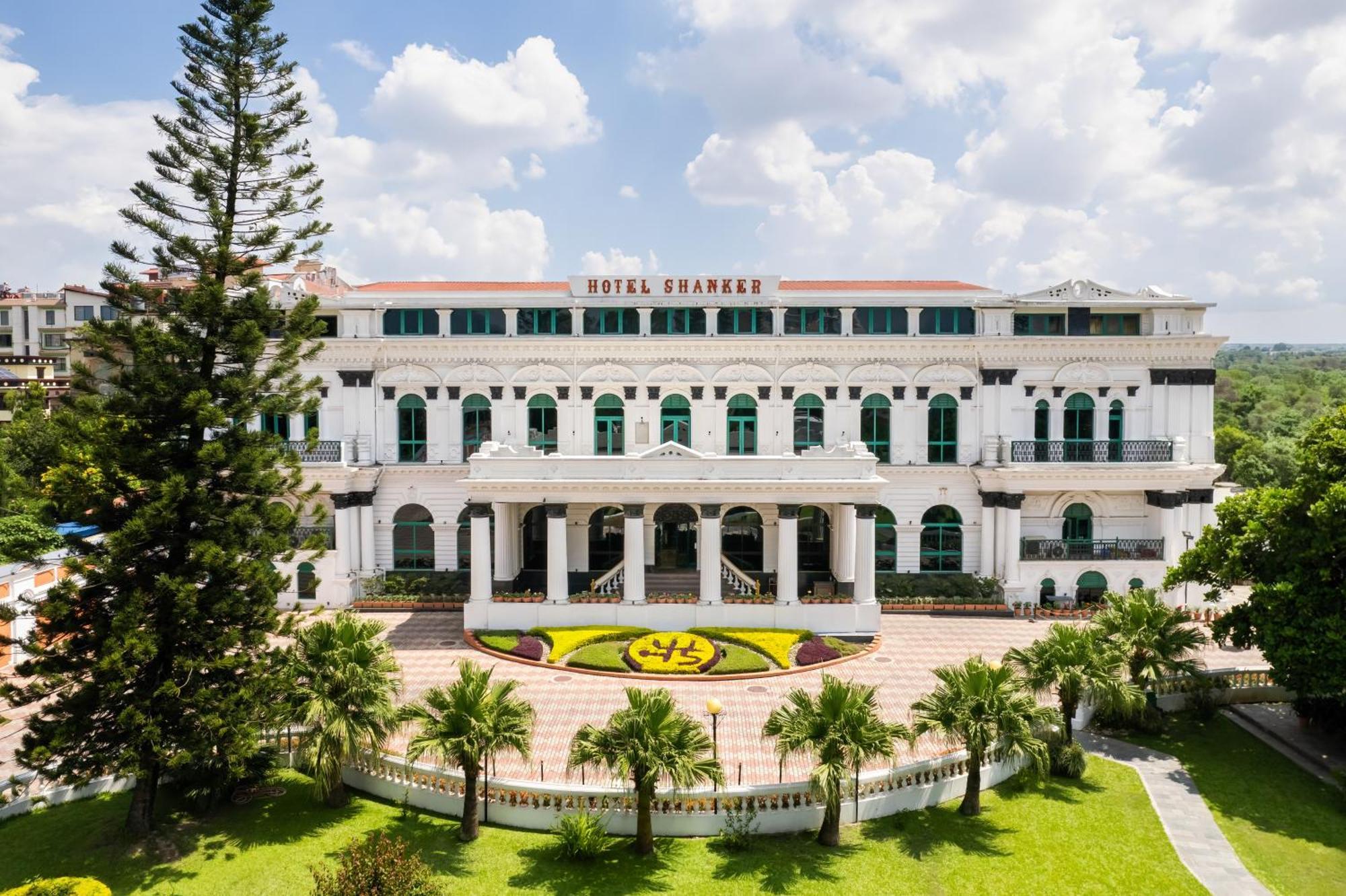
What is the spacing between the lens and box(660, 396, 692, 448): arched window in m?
29.4

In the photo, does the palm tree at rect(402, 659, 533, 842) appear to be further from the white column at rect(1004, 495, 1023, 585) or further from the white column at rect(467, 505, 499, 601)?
the white column at rect(1004, 495, 1023, 585)

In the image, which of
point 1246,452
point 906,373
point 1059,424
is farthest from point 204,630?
point 1246,452

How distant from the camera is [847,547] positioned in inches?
1040

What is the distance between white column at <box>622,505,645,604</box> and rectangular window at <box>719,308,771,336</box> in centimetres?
842

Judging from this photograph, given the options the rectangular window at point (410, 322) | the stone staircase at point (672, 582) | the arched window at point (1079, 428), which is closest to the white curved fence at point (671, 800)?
the stone staircase at point (672, 582)

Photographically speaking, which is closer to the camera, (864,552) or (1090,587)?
(864,552)

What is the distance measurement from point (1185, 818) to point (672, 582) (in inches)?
654

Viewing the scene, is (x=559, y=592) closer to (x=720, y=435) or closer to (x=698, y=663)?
(x=698, y=663)

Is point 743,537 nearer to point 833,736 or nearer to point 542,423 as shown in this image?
point 542,423

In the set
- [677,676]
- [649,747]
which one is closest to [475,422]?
[677,676]

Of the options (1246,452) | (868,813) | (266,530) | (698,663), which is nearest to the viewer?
(868,813)

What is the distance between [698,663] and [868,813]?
7.78 m

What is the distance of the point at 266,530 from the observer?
16.1m

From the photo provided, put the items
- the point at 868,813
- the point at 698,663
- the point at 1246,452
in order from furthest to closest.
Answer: the point at 1246,452, the point at 698,663, the point at 868,813
